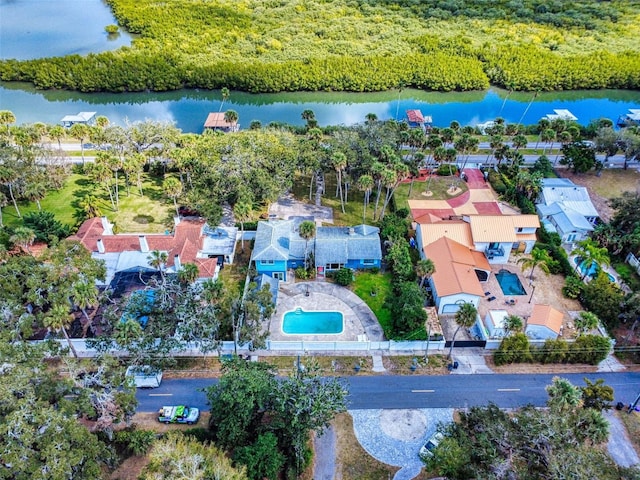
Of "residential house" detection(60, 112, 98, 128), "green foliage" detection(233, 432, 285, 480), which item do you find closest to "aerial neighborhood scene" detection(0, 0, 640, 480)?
"green foliage" detection(233, 432, 285, 480)

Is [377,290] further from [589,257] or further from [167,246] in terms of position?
[167,246]

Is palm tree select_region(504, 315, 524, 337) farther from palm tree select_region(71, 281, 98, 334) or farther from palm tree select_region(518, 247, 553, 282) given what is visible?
palm tree select_region(71, 281, 98, 334)

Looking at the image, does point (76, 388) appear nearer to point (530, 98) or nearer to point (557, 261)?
point (557, 261)

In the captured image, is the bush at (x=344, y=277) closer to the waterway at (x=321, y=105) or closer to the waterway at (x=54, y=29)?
the waterway at (x=321, y=105)

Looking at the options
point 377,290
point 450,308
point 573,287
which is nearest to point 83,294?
point 377,290

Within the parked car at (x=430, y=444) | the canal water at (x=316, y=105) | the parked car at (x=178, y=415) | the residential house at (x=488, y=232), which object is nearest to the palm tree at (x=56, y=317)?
the parked car at (x=178, y=415)

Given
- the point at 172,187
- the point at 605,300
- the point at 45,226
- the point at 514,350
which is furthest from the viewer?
the point at 172,187

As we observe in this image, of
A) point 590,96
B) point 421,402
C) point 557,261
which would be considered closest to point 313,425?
point 421,402
